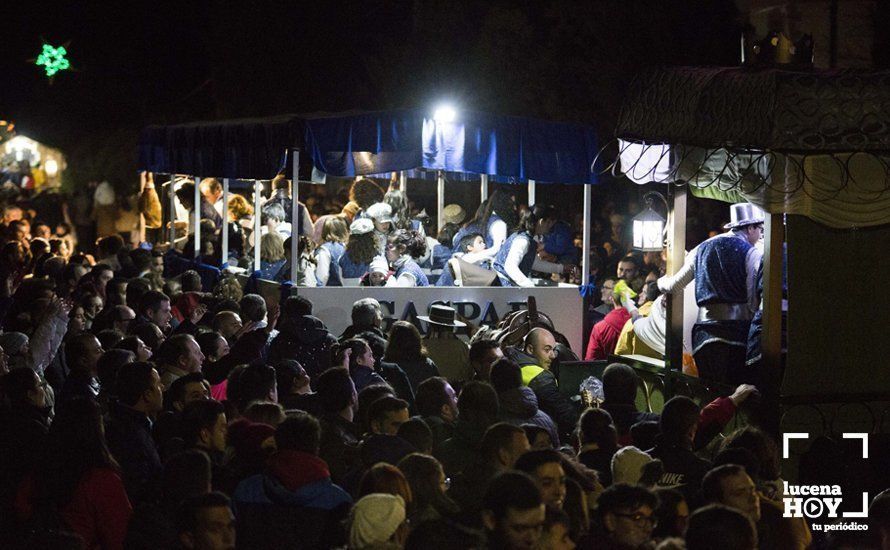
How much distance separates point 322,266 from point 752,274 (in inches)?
208

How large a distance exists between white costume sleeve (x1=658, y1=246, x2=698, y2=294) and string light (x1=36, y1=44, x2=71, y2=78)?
2765cm

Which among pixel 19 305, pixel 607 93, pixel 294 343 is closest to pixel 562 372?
pixel 294 343

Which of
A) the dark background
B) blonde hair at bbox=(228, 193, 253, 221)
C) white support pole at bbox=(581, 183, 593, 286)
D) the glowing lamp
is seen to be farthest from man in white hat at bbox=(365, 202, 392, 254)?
the dark background

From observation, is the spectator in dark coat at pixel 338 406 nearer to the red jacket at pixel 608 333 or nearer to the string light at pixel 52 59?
the red jacket at pixel 608 333

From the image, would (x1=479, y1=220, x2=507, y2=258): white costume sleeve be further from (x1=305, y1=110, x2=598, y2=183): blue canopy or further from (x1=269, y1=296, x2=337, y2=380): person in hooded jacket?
(x1=269, y1=296, x2=337, y2=380): person in hooded jacket

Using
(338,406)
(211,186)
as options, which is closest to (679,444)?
(338,406)

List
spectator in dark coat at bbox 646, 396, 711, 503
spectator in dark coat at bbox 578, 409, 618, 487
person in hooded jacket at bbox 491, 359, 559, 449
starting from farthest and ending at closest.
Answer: person in hooded jacket at bbox 491, 359, 559, 449, spectator in dark coat at bbox 578, 409, 618, 487, spectator in dark coat at bbox 646, 396, 711, 503

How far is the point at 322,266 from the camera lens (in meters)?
13.0

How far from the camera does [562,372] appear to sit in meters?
10.3

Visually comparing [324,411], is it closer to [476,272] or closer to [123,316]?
[123,316]

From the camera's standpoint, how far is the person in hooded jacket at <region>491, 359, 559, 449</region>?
7.12 m

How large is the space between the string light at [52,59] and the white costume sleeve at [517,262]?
79.0 ft

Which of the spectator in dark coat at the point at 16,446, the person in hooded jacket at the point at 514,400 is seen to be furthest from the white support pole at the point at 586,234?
the spectator in dark coat at the point at 16,446

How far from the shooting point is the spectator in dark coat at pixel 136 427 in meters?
5.95
